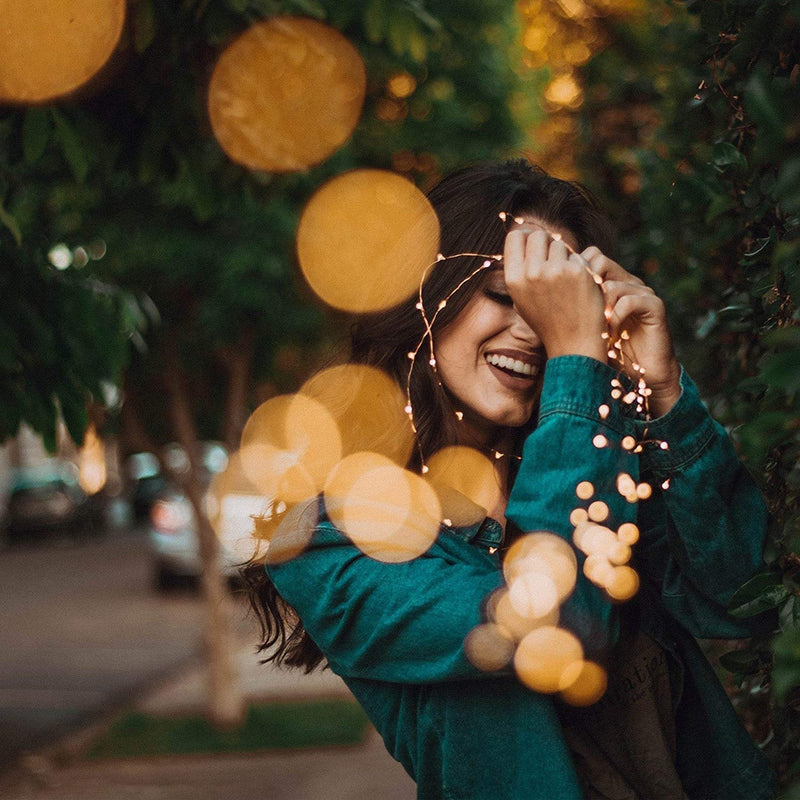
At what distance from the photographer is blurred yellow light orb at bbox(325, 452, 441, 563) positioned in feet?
5.68

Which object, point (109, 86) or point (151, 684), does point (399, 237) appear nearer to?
point (109, 86)

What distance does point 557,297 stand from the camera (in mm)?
1591

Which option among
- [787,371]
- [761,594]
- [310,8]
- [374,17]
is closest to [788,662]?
[787,371]

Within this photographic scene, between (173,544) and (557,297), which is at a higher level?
(557,297)

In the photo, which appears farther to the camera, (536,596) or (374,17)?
(374,17)

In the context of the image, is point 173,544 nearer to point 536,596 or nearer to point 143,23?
point 143,23

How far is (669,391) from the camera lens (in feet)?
5.71

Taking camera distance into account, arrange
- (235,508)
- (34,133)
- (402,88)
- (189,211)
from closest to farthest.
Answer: (34,133)
(189,211)
(402,88)
(235,508)

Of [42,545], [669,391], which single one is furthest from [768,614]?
[42,545]

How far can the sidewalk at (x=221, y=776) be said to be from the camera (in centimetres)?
634

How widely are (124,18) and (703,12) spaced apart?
1897mm

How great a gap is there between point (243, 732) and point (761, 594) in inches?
272

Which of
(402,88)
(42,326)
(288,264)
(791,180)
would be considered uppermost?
(791,180)

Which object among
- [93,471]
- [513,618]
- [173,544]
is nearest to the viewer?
[513,618]
